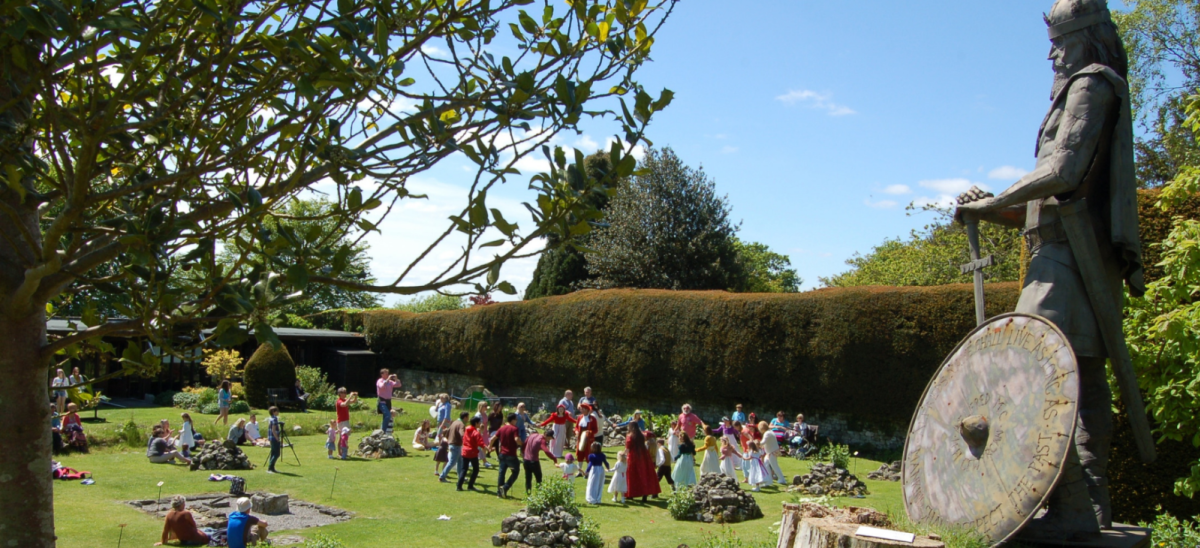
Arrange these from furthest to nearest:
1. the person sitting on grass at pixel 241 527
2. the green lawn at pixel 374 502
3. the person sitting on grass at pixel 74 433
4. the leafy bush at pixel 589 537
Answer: the person sitting on grass at pixel 74 433, the green lawn at pixel 374 502, the leafy bush at pixel 589 537, the person sitting on grass at pixel 241 527

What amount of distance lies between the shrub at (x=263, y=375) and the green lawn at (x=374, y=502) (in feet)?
29.6

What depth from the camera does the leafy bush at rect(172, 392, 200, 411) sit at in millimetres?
27767

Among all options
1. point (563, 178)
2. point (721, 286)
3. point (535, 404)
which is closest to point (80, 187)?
point (563, 178)

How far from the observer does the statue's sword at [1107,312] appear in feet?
16.2

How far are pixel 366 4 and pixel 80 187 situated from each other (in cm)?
138

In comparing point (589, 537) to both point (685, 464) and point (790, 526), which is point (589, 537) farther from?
point (790, 526)

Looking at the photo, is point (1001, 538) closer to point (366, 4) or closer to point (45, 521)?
point (366, 4)

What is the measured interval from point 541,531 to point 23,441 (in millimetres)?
8467

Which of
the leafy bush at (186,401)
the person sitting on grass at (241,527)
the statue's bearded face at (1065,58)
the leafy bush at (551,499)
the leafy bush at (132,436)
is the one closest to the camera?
the statue's bearded face at (1065,58)

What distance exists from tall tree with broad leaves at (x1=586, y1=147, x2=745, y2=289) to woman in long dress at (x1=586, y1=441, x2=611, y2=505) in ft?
71.3

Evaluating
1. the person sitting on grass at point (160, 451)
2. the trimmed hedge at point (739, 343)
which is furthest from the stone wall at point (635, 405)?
the person sitting on grass at point (160, 451)

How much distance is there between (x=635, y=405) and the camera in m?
27.1

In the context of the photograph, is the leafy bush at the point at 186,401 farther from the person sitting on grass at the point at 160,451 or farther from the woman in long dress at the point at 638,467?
the woman in long dress at the point at 638,467

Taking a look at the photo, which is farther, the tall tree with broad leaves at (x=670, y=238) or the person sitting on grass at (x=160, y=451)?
the tall tree with broad leaves at (x=670, y=238)
